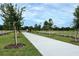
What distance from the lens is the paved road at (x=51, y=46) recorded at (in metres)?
5.40

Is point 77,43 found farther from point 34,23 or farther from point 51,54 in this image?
point 34,23

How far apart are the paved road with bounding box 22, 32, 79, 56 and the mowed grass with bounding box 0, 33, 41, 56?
0.36 feet

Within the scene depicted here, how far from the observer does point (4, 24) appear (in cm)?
552

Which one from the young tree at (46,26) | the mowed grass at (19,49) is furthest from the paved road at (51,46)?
the young tree at (46,26)

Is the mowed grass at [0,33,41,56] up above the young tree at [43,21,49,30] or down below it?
below

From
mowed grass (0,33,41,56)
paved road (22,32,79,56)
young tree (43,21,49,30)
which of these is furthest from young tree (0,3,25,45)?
young tree (43,21,49,30)

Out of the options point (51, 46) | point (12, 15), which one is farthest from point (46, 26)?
point (12, 15)

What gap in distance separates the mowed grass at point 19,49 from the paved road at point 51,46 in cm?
11

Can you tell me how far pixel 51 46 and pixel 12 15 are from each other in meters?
1.05

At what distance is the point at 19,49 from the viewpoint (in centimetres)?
546

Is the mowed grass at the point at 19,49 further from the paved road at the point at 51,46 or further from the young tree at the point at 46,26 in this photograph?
the young tree at the point at 46,26


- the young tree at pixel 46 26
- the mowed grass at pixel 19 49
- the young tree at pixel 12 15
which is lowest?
the mowed grass at pixel 19 49

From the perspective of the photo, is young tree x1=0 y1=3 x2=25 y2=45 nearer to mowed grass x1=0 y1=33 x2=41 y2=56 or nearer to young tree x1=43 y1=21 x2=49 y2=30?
mowed grass x1=0 y1=33 x2=41 y2=56

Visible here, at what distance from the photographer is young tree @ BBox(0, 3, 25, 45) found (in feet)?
18.0
